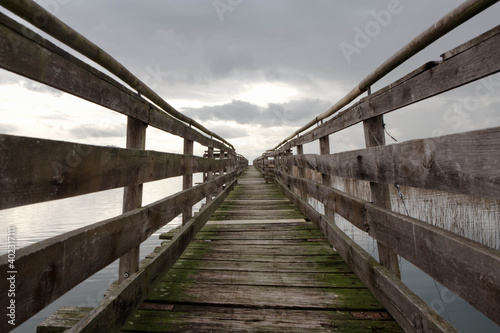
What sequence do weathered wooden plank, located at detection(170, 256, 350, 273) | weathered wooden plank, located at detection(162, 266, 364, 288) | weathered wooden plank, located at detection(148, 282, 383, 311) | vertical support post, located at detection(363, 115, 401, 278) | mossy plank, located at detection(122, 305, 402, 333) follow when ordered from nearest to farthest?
mossy plank, located at detection(122, 305, 402, 333) < vertical support post, located at detection(363, 115, 401, 278) < weathered wooden plank, located at detection(148, 282, 383, 311) < weathered wooden plank, located at detection(162, 266, 364, 288) < weathered wooden plank, located at detection(170, 256, 350, 273)

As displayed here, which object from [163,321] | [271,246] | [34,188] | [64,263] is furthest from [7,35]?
[271,246]

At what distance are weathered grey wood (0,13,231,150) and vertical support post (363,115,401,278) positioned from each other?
1875mm

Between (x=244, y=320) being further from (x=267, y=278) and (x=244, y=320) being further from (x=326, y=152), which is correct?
(x=326, y=152)

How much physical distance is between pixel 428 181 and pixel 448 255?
0.36m

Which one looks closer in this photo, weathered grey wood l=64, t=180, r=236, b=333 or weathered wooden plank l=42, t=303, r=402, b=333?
weathered grey wood l=64, t=180, r=236, b=333

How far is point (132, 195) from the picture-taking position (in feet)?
6.59

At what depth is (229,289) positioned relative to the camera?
2303mm

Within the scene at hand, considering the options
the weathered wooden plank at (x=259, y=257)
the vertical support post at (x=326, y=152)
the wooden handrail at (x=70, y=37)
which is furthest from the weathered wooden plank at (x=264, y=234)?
the wooden handrail at (x=70, y=37)

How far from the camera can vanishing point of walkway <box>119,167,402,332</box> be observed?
181 cm

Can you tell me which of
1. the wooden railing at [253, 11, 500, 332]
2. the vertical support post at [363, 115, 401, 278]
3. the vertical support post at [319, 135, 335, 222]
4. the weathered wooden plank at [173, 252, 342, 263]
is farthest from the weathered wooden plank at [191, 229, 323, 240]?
the vertical support post at [363, 115, 401, 278]

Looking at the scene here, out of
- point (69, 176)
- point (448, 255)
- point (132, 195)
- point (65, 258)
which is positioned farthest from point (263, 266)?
point (69, 176)

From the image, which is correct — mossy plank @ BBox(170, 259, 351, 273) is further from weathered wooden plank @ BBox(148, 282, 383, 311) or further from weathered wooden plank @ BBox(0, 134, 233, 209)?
weathered wooden plank @ BBox(0, 134, 233, 209)

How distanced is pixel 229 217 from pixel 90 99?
13.6 ft

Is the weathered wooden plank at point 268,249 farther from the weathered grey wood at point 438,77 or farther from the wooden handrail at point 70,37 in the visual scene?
the wooden handrail at point 70,37
